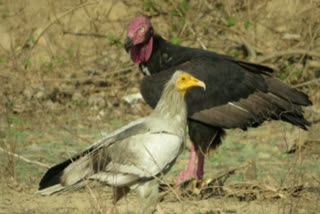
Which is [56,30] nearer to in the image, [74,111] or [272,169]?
[74,111]

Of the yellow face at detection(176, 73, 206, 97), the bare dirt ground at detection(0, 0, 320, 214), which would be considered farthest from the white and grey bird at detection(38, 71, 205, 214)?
the bare dirt ground at detection(0, 0, 320, 214)

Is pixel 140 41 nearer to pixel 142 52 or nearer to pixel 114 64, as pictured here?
pixel 142 52

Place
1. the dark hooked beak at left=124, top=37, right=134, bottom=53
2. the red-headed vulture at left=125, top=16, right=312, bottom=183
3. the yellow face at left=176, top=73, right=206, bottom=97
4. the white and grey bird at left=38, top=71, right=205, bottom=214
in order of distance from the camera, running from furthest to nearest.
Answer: the dark hooked beak at left=124, top=37, right=134, bottom=53
the red-headed vulture at left=125, top=16, right=312, bottom=183
the yellow face at left=176, top=73, right=206, bottom=97
the white and grey bird at left=38, top=71, right=205, bottom=214

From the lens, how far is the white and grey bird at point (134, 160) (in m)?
3.75

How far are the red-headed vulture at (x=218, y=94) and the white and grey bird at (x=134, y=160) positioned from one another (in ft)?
4.61

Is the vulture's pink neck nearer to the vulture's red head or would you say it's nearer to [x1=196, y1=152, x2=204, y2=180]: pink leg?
the vulture's red head

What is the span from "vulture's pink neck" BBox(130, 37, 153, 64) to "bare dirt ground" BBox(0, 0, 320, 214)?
90cm

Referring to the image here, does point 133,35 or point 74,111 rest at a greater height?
point 133,35

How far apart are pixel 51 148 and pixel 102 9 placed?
3.13 m

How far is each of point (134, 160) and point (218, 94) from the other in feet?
6.36

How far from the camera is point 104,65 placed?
845 centimetres

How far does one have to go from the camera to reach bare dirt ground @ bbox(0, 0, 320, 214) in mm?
6430

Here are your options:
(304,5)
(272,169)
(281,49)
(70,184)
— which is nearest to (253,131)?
(272,169)

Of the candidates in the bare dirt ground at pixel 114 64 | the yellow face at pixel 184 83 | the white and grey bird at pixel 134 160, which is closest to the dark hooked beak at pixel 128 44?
the bare dirt ground at pixel 114 64
